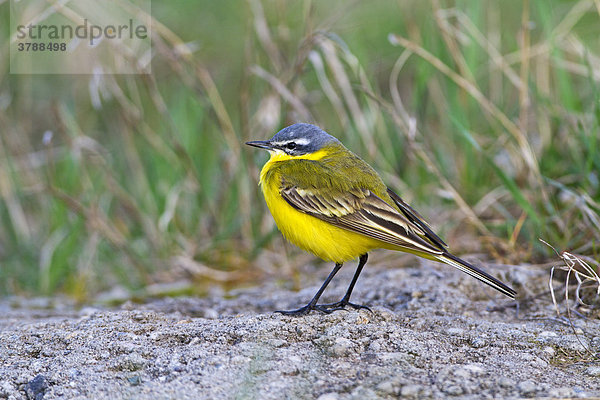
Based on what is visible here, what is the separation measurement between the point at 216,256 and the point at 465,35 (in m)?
3.33

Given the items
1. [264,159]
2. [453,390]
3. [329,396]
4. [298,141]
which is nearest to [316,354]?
[329,396]

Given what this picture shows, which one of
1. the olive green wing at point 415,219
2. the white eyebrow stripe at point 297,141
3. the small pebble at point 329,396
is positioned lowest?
the small pebble at point 329,396

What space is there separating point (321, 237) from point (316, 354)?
124 cm

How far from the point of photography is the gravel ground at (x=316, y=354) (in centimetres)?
339

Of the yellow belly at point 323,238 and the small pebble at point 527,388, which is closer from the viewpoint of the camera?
the small pebble at point 527,388

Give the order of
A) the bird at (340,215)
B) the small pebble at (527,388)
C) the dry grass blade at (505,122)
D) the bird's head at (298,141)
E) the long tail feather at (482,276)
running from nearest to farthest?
1. the small pebble at (527,388)
2. the long tail feather at (482,276)
3. the bird at (340,215)
4. the bird's head at (298,141)
5. the dry grass blade at (505,122)

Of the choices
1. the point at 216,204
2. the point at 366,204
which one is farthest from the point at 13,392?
the point at 216,204

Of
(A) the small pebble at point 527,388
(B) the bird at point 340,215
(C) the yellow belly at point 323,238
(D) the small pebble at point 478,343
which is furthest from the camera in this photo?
(C) the yellow belly at point 323,238

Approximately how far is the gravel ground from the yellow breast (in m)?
0.51

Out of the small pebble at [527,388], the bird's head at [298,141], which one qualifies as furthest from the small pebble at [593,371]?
the bird's head at [298,141]

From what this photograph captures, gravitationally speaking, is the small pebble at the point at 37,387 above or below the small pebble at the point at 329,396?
below

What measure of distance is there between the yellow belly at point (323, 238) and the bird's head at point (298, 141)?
2.36 ft

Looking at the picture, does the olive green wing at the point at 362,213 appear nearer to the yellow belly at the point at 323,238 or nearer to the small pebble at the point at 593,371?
the yellow belly at the point at 323,238

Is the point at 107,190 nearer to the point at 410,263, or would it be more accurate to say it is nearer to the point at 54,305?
the point at 54,305
